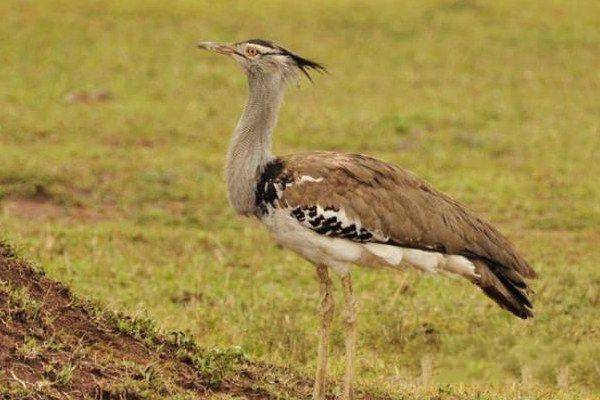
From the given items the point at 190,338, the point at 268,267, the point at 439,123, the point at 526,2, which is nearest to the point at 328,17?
the point at 526,2

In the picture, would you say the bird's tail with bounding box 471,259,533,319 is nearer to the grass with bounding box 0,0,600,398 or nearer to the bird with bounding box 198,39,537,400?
the bird with bounding box 198,39,537,400

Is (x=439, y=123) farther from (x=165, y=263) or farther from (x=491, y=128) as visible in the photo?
(x=165, y=263)

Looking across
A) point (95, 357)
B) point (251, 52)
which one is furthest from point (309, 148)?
point (95, 357)

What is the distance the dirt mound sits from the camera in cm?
443

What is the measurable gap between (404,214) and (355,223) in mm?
226

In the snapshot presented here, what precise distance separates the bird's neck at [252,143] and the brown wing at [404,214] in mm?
147

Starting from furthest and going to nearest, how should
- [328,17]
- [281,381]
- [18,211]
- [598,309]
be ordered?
[328,17]
[18,211]
[598,309]
[281,381]

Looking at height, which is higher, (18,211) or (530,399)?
(530,399)

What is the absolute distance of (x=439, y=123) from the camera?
489 inches

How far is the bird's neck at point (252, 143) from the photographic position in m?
5.21

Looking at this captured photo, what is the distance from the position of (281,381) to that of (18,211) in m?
4.40

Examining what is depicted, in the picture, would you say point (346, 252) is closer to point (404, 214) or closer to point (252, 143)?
point (404, 214)

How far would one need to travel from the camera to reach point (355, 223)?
5047 millimetres

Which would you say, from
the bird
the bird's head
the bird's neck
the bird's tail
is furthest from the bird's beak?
the bird's tail
